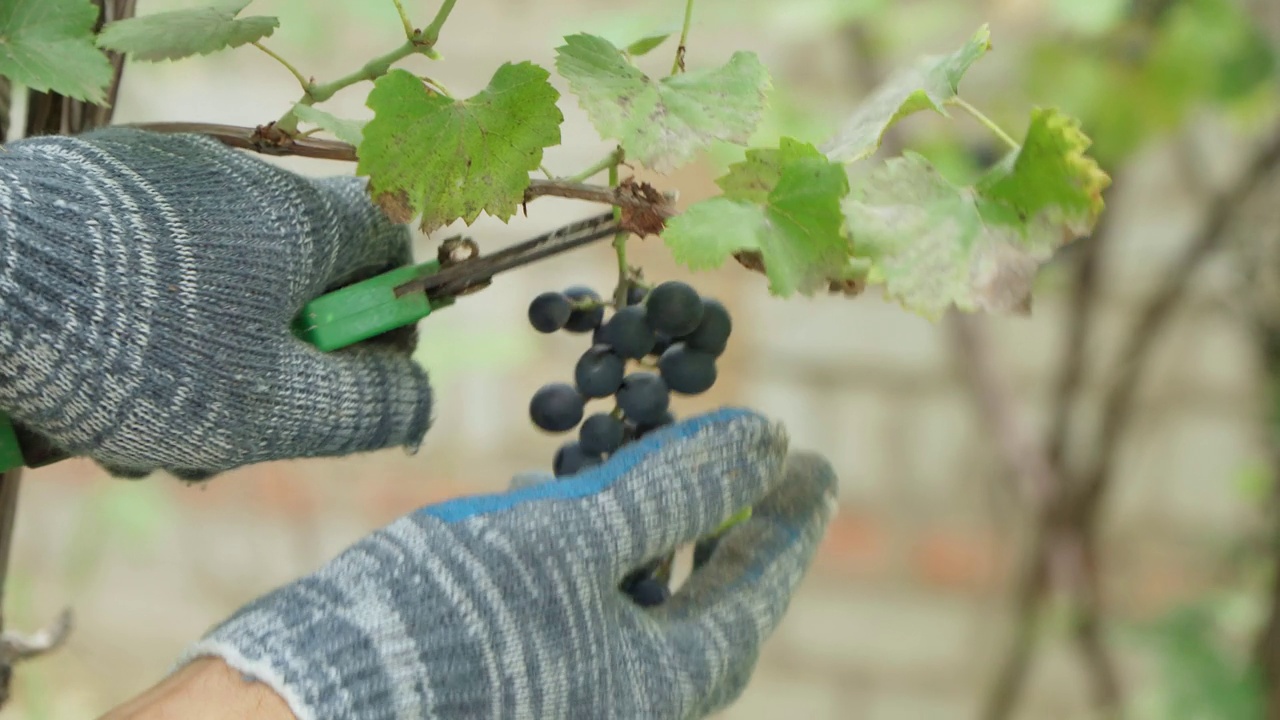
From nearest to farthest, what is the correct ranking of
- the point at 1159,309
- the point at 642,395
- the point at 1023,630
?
the point at 642,395
the point at 1159,309
the point at 1023,630

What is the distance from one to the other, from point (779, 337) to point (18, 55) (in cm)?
125

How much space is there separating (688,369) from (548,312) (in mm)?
67

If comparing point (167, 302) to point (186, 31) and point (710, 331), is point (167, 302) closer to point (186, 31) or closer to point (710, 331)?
point (186, 31)

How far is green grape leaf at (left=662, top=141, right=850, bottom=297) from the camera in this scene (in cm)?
38

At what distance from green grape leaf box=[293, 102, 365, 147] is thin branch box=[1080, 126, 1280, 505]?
0.91m

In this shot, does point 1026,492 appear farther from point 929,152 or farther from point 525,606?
point 525,606

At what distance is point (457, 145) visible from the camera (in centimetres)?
38

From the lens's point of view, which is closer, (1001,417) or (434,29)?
(434,29)

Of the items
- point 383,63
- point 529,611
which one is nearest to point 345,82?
point 383,63

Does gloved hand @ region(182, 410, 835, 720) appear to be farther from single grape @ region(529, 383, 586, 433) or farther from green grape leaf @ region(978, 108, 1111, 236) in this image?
green grape leaf @ region(978, 108, 1111, 236)

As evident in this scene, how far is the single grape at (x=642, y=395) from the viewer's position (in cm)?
48

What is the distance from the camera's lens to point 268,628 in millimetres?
416

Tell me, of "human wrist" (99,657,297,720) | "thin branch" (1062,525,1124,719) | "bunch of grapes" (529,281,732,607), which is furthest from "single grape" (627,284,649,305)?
"thin branch" (1062,525,1124,719)

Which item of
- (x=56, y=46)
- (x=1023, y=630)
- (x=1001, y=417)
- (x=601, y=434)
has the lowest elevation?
(x=1023, y=630)
